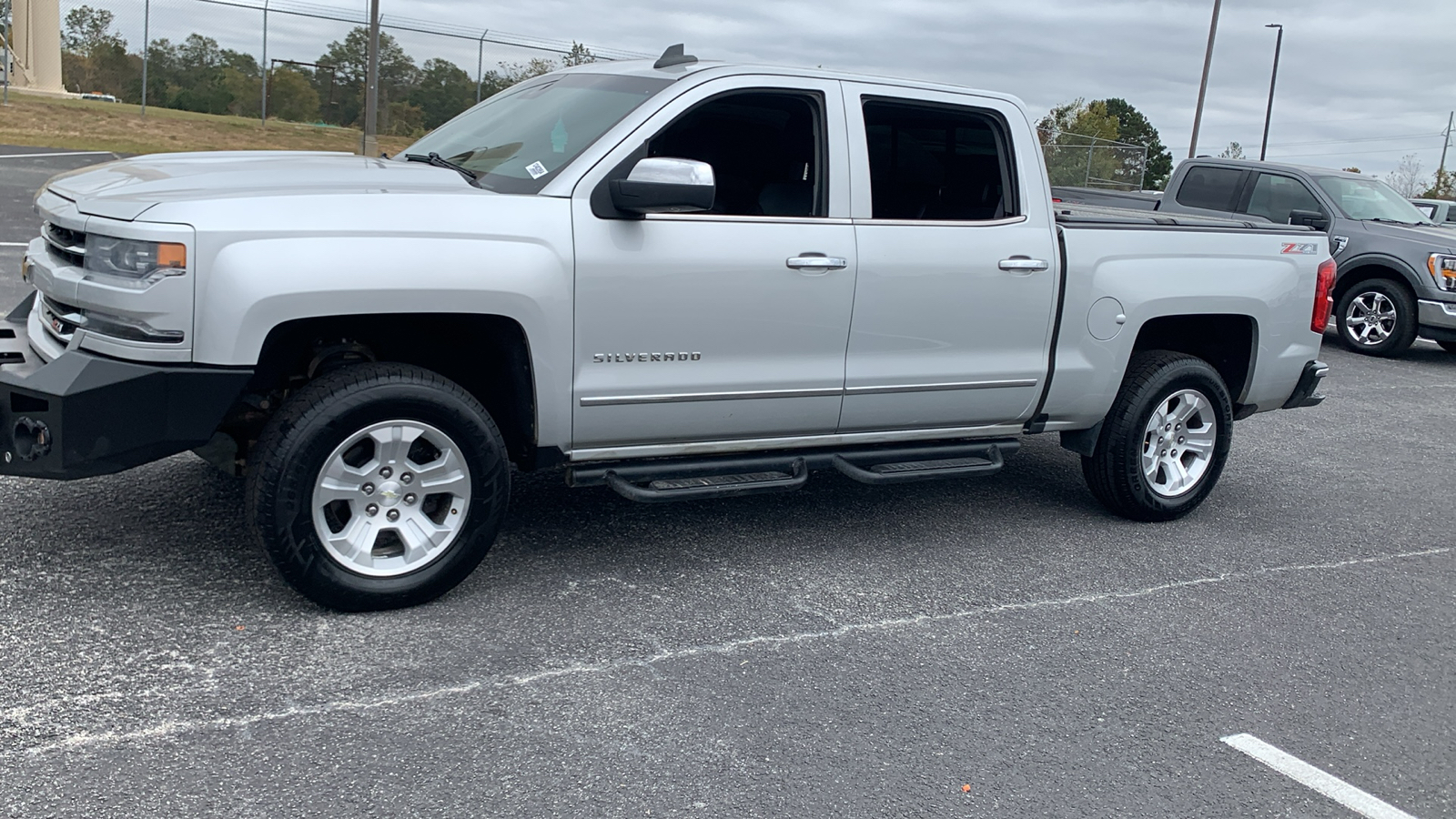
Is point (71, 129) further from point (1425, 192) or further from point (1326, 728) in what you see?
point (1425, 192)

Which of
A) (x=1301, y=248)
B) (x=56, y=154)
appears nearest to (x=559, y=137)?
(x=1301, y=248)

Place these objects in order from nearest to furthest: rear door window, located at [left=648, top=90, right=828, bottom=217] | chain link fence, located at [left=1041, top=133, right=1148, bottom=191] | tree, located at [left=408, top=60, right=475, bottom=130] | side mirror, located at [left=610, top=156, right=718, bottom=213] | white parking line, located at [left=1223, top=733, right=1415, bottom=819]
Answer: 1. white parking line, located at [left=1223, top=733, right=1415, bottom=819]
2. side mirror, located at [left=610, top=156, right=718, bottom=213]
3. rear door window, located at [left=648, top=90, right=828, bottom=217]
4. tree, located at [left=408, top=60, right=475, bottom=130]
5. chain link fence, located at [left=1041, top=133, right=1148, bottom=191]

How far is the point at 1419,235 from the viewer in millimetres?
12711

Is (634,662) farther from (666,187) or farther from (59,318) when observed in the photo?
(59,318)

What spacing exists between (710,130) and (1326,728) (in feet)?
10.0

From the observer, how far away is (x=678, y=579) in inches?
189

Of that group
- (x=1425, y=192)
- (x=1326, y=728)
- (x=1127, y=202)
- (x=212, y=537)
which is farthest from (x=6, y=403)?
(x=1425, y=192)

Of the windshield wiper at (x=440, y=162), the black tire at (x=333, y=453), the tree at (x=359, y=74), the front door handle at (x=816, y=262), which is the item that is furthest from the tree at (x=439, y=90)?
the black tire at (x=333, y=453)

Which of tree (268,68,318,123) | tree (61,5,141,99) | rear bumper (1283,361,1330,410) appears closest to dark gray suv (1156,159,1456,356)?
rear bumper (1283,361,1330,410)

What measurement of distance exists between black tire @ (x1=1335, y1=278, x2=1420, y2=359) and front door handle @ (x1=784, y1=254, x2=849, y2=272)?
10.0 m

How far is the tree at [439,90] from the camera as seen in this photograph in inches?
955

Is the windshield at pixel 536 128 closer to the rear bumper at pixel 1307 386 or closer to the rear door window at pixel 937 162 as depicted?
the rear door window at pixel 937 162

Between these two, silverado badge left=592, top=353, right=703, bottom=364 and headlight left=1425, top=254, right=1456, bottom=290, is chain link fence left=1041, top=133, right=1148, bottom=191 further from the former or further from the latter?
silverado badge left=592, top=353, right=703, bottom=364

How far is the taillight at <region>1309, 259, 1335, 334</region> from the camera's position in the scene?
247 inches
